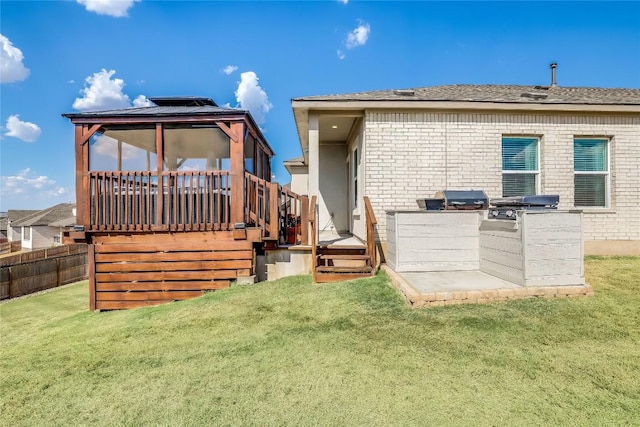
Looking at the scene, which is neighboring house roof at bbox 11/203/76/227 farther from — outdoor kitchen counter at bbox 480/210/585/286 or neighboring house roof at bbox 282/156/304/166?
outdoor kitchen counter at bbox 480/210/585/286

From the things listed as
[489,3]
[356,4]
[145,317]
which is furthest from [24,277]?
[489,3]

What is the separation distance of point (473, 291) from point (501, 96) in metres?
5.22

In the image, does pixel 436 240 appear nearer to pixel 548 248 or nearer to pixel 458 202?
pixel 458 202

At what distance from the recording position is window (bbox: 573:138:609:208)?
21.8 feet

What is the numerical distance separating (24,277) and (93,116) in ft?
28.3

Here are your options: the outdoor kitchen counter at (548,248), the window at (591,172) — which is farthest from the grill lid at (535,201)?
the window at (591,172)

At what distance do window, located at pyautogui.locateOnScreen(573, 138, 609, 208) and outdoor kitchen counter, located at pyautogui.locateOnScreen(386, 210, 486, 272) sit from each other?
342cm

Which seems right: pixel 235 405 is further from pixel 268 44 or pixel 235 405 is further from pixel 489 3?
pixel 489 3

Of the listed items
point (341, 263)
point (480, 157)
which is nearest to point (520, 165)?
point (480, 157)

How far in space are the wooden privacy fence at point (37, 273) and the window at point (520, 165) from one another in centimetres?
1548

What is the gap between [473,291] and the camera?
3832 mm

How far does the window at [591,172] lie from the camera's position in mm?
6648

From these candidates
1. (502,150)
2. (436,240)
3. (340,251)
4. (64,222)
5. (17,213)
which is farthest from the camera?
(17,213)

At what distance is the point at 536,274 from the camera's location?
402 centimetres
